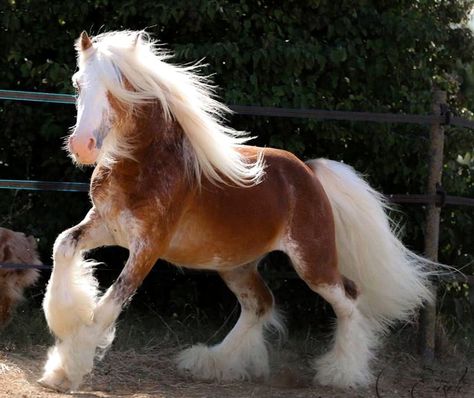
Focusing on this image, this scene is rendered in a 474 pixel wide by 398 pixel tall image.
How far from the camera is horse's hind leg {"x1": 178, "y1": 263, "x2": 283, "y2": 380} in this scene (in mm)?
5715

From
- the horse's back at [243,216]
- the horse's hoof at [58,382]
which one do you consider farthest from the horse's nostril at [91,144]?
the horse's hoof at [58,382]

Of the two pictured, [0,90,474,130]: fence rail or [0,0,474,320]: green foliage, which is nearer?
[0,90,474,130]: fence rail

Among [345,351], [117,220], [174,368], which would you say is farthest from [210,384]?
[117,220]

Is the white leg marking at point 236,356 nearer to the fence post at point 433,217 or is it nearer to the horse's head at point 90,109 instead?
the fence post at point 433,217

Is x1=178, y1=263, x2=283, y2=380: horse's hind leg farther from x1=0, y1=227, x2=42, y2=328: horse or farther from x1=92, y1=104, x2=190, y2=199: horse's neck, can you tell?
x1=0, y1=227, x2=42, y2=328: horse

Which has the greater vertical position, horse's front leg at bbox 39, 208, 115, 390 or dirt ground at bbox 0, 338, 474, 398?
horse's front leg at bbox 39, 208, 115, 390

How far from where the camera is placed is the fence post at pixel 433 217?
6.58m

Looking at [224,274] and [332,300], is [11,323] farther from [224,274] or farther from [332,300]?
[332,300]

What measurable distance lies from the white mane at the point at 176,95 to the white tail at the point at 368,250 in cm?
77

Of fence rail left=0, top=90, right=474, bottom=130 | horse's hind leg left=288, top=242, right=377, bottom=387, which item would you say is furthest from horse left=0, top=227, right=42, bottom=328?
horse's hind leg left=288, top=242, right=377, bottom=387

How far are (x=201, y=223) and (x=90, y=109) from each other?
101 centimetres

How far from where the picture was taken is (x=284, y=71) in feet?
21.5

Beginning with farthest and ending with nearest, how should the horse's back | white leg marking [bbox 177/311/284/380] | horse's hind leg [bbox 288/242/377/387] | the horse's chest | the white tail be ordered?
the white tail
white leg marking [bbox 177/311/284/380]
horse's hind leg [bbox 288/242/377/387]
the horse's back
the horse's chest

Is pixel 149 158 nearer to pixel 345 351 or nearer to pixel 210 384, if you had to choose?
pixel 210 384
